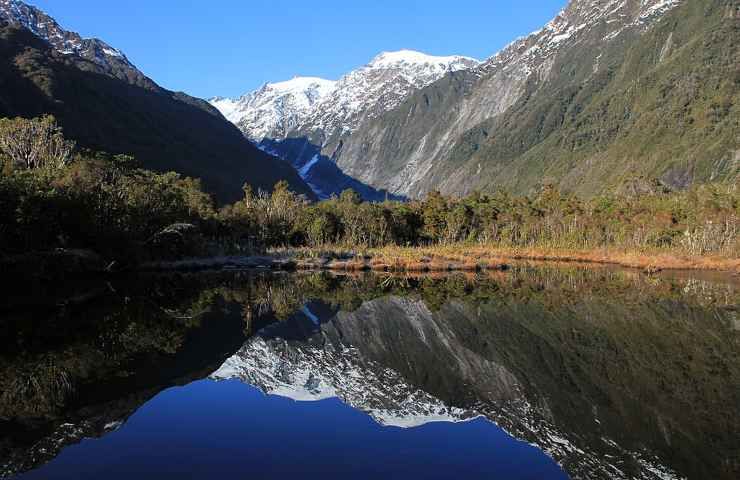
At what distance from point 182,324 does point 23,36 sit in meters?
183

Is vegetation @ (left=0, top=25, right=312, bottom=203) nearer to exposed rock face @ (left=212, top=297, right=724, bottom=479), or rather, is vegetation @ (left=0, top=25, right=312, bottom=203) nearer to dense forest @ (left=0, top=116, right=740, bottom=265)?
dense forest @ (left=0, top=116, right=740, bottom=265)

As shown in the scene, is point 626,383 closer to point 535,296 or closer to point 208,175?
point 535,296

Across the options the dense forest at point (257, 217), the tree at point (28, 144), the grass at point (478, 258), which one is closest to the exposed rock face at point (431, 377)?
the dense forest at point (257, 217)

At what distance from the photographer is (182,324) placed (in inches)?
1123

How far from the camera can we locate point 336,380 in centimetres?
2027

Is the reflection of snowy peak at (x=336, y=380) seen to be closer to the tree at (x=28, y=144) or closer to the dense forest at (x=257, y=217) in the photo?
the dense forest at (x=257, y=217)

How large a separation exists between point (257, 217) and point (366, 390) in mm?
67651

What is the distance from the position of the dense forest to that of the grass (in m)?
5.22

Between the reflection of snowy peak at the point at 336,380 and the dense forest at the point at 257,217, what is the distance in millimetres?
19835

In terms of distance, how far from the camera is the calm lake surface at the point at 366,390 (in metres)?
13.2

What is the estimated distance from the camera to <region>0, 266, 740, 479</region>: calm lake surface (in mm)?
13203

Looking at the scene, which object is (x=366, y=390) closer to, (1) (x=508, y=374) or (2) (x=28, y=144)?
(1) (x=508, y=374)

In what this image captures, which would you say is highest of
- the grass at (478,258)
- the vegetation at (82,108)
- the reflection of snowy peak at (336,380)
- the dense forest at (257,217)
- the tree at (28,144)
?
the vegetation at (82,108)

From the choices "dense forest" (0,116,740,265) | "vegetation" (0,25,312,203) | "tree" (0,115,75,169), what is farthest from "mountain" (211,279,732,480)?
"vegetation" (0,25,312,203)
